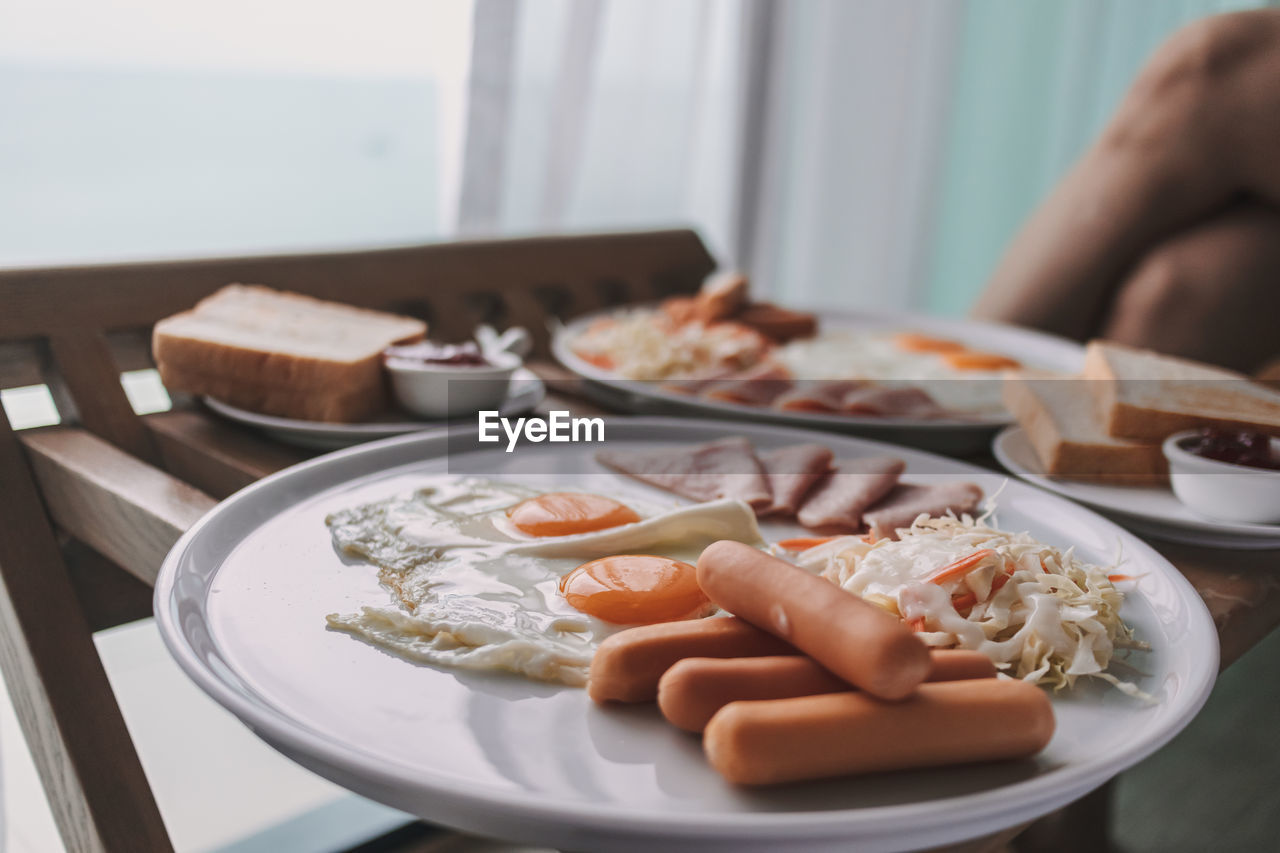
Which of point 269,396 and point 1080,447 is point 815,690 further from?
point 269,396

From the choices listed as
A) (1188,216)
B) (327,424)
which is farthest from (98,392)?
(1188,216)

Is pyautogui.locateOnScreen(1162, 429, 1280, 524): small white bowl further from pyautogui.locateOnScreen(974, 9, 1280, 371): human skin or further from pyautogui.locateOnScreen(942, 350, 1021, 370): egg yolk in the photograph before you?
pyautogui.locateOnScreen(974, 9, 1280, 371): human skin

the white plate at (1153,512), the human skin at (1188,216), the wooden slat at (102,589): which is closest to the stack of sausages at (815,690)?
the white plate at (1153,512)

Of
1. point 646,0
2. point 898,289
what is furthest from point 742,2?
point 898,289

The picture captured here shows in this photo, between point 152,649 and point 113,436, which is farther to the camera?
point 152,649

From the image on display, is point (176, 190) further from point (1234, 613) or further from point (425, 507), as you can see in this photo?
point (1234, 613)

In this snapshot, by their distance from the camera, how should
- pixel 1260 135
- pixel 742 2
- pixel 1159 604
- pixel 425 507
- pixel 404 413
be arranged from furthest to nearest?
pixel 742 2 < pixel 1260 135 < pixel 404 413 < pixel 425 507 < pixel 1159 604
